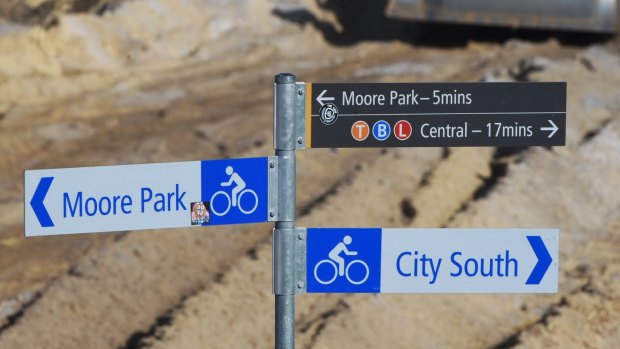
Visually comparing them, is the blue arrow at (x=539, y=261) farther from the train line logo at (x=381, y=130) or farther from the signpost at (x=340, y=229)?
the train line logo at (x=381, y=130)

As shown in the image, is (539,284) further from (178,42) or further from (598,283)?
(178,42)

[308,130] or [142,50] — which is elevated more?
[142,50]

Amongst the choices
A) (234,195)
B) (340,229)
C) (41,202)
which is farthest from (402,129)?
(41,202)

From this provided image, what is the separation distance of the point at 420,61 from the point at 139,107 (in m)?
4.87

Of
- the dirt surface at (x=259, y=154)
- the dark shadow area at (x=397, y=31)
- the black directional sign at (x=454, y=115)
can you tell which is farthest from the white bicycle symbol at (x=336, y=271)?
the dark shadow area at (x=397, y=31)

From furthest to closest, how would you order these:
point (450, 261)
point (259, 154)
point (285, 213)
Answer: point (259, 154) < point (450, 261) < point (285, 213)

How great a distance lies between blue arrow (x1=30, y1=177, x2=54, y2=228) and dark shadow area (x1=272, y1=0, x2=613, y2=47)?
16.0 m

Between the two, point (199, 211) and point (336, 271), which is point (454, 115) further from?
point (199, 211)

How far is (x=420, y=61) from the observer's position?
17.6m

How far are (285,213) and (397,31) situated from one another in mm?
17019

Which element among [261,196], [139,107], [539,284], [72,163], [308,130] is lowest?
[539,284]

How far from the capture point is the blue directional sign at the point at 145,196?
13.3 ft

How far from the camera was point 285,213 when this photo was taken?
4.00 metres

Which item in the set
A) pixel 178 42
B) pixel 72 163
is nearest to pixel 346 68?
pixel 178 42
